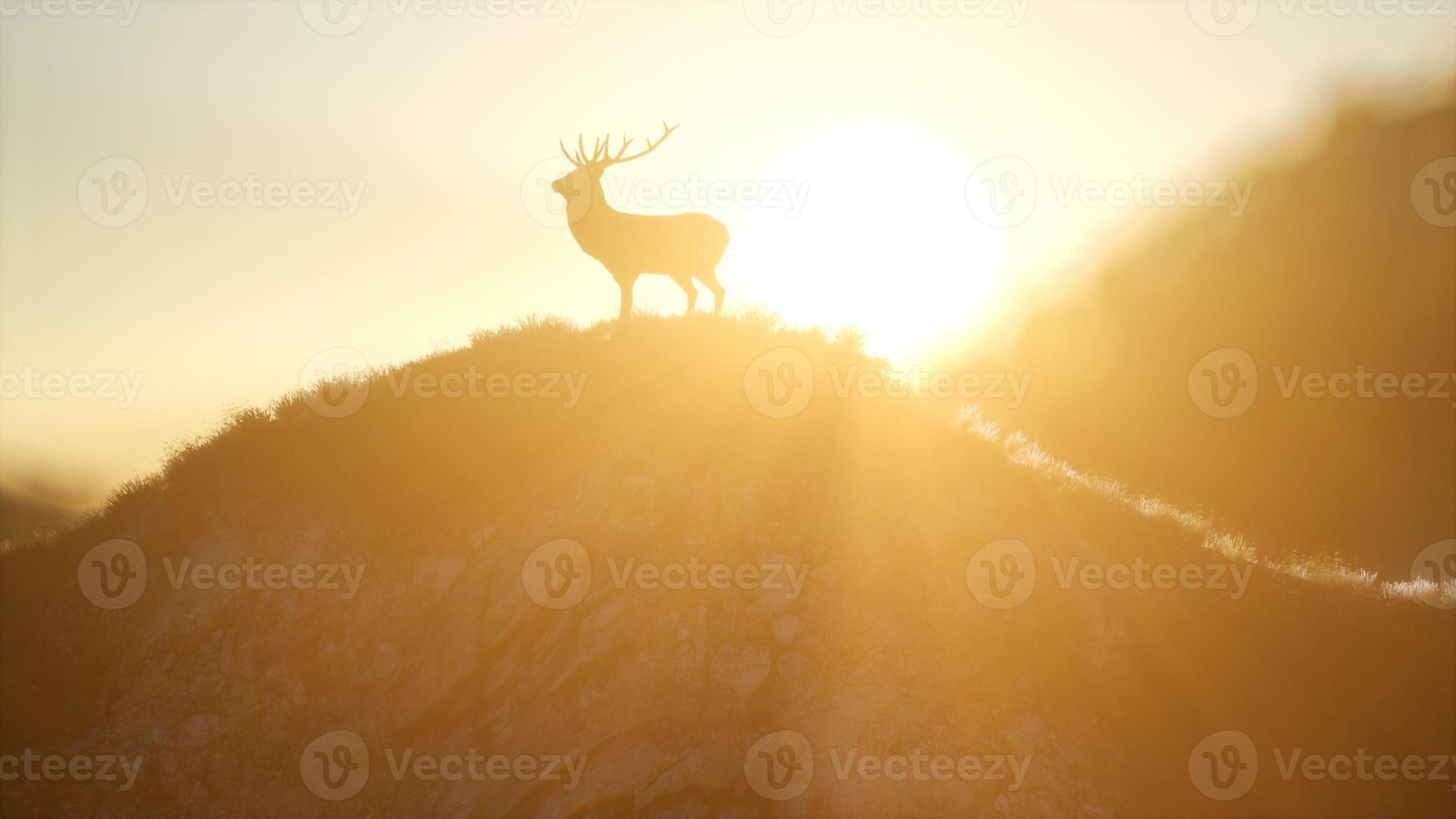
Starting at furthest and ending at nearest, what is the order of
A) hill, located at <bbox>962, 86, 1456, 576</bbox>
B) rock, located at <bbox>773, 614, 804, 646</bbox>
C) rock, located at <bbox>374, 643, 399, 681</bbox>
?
hill, located at <bbox>962, 86, 1456, 576</bbox> < rock, located at <bbox>374, 643, 399, 681</bbox> < rock, located at <bbox>773, 614, 804, 646</bbox>

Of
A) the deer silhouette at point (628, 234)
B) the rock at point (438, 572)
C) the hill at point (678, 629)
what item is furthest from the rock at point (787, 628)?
the deer silhouette at point (628, 234)

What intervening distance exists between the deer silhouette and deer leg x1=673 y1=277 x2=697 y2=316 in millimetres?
19

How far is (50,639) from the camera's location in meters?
14.0

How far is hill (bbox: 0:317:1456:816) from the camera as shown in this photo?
1182cm

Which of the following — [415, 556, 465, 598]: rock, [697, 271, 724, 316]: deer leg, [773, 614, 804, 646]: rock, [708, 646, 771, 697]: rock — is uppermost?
[697, 271, 724, 316]: deer leg

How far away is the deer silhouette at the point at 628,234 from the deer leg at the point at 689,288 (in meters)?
0.02

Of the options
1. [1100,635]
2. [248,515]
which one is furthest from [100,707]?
[1100,635]

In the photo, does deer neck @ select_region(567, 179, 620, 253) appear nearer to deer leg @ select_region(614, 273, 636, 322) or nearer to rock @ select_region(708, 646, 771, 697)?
deer leg @ select_region(614, 273, 636, 322)

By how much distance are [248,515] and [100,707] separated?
3483mm

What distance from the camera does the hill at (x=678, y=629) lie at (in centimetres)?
1182

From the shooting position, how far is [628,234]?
61.5 feet

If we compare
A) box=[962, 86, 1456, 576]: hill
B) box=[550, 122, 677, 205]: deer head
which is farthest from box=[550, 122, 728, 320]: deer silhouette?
box=[962, 86, 1456, 576]: hill

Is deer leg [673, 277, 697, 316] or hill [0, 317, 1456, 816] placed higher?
deer leg [673, 277, 697, 316]

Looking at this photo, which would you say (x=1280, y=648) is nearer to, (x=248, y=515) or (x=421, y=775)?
(x=421, y=775)
